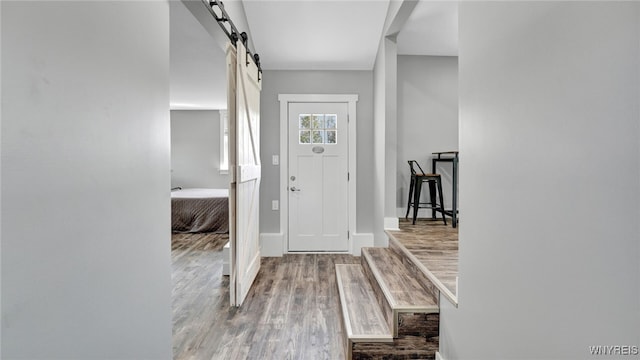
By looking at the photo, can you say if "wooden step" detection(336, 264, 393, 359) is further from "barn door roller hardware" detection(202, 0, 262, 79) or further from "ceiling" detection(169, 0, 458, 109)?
"ceiling" detection(169, 0, 458, 109)

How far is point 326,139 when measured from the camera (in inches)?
180

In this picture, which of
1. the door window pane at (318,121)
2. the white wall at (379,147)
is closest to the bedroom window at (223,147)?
the door window pane at (318,121)

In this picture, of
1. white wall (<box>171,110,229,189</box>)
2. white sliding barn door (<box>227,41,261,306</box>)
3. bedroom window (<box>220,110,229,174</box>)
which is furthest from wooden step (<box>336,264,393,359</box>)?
white wall (<box>171,110,229,189</box>)

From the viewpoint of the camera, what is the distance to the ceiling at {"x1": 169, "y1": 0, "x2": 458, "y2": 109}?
354 centimetres

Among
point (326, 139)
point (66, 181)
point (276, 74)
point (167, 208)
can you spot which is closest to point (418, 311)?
point (167, 208)

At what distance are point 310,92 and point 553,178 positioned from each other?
3765 mm

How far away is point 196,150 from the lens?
26.9ft

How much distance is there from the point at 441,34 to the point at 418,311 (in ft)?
10.2

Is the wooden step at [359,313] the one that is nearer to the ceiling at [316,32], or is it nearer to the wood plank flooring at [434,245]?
the wood plank flooring at [434,245]

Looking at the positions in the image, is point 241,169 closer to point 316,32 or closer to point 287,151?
point 287,151

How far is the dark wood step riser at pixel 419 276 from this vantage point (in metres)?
2.09

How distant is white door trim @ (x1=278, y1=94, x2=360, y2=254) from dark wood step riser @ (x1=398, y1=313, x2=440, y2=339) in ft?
8.27

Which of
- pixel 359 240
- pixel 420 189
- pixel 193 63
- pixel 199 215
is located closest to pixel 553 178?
pixel 420 189

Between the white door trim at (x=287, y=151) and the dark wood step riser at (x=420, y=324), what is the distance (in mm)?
2520
